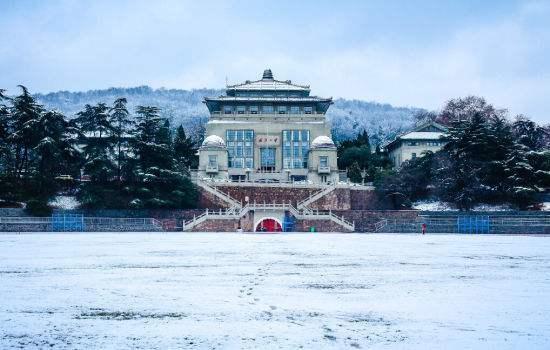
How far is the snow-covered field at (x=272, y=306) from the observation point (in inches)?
303

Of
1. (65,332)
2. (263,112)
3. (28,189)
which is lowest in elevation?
(65,332)

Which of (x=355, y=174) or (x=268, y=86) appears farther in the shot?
(x=268, y=86)

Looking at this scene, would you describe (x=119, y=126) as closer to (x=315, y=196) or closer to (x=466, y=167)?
(x=315, y=196)

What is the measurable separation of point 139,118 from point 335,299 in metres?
52.6

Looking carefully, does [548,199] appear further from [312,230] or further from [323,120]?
[323,120]

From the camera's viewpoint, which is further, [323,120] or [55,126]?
[323,120]

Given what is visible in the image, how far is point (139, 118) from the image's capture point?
200 feet

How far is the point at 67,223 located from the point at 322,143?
35812 millimetres

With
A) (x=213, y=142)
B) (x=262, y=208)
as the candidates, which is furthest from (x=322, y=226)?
(x=213, y=142)

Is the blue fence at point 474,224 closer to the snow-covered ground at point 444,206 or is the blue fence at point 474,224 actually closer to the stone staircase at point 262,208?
the snow-covered ground at point 444,206

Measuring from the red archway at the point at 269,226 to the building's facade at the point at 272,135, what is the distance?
18.1 metres

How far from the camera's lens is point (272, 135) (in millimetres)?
81000

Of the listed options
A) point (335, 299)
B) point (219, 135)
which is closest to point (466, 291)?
point (335, 299)

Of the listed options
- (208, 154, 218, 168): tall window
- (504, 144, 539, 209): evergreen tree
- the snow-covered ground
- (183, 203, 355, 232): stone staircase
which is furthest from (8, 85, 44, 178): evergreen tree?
(504, 144, 539, 209): evergreen tree
